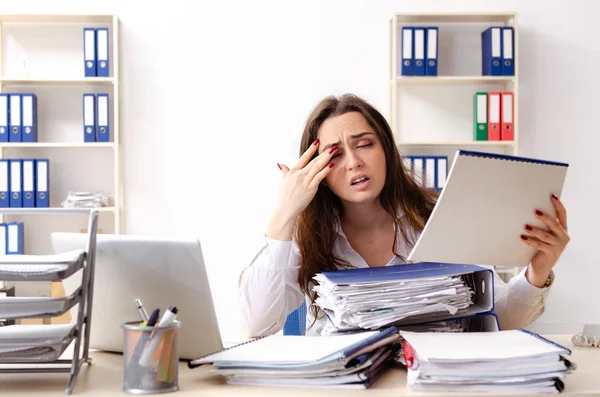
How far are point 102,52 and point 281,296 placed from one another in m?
2.83

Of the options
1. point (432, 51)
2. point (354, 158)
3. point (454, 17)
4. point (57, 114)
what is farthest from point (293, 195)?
point (57, 114)

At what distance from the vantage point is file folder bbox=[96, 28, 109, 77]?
13.2ft

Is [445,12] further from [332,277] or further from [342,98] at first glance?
[332,277]

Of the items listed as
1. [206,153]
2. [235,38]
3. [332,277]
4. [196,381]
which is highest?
[235,38]

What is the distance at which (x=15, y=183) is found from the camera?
156 inches

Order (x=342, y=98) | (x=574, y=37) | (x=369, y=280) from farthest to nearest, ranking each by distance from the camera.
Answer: (x=574, y=37) < (x=342, y=98) < (x=369, y=280)

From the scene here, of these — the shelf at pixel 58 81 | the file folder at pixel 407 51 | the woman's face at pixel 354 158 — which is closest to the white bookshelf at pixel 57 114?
the shelf at pixel 58 81

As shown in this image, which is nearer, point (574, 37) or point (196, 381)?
point (196, 381)

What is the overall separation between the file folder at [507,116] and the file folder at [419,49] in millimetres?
502

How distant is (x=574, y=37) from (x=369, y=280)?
363cm

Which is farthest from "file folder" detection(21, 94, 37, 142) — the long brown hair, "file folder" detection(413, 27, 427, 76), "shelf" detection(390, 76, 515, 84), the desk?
the desk

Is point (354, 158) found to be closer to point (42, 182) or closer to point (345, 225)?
point (345, 225)

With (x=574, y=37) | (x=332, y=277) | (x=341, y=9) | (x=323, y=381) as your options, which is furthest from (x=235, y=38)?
(x=323, y=381)

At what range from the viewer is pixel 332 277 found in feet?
4.34
